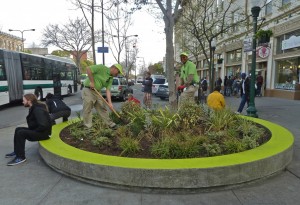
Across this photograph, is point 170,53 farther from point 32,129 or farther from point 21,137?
point 21,137

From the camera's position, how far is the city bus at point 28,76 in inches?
512

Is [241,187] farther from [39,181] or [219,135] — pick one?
[39,181]

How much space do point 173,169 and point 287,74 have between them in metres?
16.4

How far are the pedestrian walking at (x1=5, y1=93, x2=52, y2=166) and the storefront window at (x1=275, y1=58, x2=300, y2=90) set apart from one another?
15.5 meters

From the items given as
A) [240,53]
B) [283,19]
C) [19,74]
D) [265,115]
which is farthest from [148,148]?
[240,53]

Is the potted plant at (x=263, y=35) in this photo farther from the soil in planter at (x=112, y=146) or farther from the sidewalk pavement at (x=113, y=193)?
the sidewalk pavement at (x=113, y=193)

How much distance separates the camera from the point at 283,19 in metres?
17.0

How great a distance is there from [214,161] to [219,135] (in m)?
1.14

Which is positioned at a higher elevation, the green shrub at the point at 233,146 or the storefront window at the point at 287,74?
the storefront window at the point at 287,74

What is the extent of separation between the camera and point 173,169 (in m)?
3.32

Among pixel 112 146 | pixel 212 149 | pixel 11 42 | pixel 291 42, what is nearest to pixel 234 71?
pixel 291 42

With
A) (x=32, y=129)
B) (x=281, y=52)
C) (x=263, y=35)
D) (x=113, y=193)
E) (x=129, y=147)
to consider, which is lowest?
(x=113, y=193)

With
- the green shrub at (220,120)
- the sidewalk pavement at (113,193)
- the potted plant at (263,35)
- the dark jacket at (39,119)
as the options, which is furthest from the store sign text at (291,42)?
the dark jacket at (39,119)

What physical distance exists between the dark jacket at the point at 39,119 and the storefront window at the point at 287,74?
609 inches
